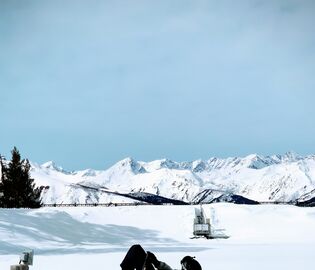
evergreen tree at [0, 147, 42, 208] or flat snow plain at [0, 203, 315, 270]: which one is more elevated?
evergreen tree at [0, 147, 42, 208]

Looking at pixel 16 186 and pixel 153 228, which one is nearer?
pixel 153 228

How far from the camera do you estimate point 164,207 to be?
6850 centimetres

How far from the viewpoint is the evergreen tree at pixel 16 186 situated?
5938 centimetres

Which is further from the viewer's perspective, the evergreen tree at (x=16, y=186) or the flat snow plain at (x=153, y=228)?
the evergreen tree at (x=16, y=186)

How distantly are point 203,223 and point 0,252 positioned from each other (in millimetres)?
27857

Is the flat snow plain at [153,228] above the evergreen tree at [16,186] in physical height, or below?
below

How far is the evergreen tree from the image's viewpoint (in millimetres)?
59375

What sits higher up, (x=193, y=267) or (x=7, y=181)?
(x=7, y=181)

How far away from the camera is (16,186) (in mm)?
59906

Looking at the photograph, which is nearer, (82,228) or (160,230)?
Answer: (82,228)

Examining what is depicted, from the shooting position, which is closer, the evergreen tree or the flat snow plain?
the flat snow plain

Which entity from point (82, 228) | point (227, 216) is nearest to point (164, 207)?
point (227, 216)

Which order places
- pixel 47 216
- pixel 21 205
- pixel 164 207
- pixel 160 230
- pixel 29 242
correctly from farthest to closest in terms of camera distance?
pixel 164 207
pixel 21 205
pixel 160 230
pixel 47 216
pixel 29 242

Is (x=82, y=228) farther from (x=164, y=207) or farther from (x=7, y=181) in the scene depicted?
(x=164, y=207)
